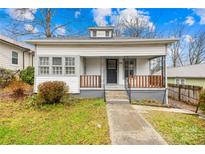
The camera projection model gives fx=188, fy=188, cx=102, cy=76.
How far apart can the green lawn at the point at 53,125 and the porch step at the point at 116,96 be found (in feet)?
4.94

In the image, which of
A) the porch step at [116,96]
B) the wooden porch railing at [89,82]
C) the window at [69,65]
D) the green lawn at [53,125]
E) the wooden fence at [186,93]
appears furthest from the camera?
the wooden fence at [186,93]

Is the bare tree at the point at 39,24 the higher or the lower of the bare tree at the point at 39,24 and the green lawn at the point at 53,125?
the higher

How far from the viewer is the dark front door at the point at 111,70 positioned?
13.6 m

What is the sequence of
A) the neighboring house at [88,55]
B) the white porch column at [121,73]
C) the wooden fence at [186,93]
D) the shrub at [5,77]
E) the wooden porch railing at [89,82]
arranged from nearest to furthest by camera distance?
the neighboring house at [88,55] → the wooden porch railing at [89,82] → the wooden fence at [186,93] → the white porch column at [121,73] → the shrub at [5,77]

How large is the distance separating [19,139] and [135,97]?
25.9 feet

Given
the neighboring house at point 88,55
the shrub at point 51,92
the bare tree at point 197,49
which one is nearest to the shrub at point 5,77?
the neighboring house at point 88,55

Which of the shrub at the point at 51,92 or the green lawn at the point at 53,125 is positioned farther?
the shrub at the point at 51,92

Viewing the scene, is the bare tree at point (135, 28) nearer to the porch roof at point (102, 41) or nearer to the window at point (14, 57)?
the window at point (14, 57)

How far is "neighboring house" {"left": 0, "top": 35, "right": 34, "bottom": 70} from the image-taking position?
613 inches

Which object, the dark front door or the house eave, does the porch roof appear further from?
the dark front door

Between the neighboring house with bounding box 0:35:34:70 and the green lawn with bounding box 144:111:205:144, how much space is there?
13277mm

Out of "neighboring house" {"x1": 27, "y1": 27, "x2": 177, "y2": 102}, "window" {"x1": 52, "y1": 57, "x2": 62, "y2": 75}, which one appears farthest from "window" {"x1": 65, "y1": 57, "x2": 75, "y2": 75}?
"window" {"x1": 52, "y1": 57, "x2": 62, "y2": 75}

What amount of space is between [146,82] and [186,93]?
13.4 feet

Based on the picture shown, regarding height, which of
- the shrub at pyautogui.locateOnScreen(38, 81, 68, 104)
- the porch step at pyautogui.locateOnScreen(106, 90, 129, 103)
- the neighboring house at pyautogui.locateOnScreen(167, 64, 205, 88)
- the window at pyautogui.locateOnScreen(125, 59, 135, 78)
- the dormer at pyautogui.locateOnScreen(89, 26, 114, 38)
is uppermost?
the dormer at pyautogui.locateOnScreen(89, 26, 114, 38)
